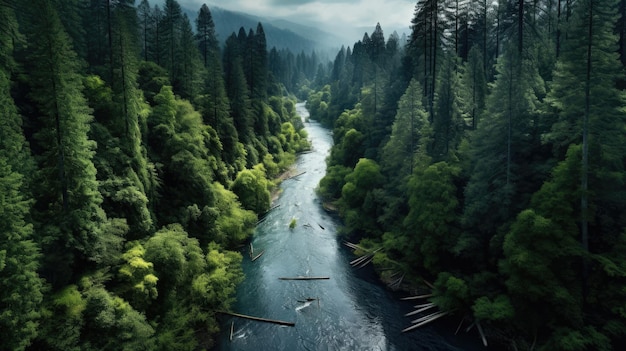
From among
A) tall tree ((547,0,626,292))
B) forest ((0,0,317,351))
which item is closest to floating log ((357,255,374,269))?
forest ((0,0,317,351))

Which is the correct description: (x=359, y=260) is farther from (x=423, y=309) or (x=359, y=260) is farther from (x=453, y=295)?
(x=453, y=295)

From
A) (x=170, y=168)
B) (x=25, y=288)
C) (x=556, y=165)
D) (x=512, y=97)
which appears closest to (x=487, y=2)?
(x=512, y=97)

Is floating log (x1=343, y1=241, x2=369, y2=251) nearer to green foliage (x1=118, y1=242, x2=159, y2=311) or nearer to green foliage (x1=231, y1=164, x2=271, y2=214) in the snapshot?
green foliage (x1=231, y1=164, x2=271, y2=214)

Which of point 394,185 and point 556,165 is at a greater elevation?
point 556,165

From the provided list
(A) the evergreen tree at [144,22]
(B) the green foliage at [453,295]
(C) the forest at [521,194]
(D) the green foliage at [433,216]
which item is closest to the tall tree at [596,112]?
(C) the forest at [521,194]

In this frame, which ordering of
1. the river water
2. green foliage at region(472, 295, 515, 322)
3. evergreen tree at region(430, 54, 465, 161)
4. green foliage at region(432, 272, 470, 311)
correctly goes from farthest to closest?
evergreen tree at region(430, 54, 465, 161) < green foliage at region(432, 272, 470, 311) < the river water < green foliage at region(472, 295, 515, 322)

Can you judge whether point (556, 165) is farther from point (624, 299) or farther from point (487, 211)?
point (624, 299)

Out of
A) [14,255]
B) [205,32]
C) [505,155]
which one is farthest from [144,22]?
[505,155]
